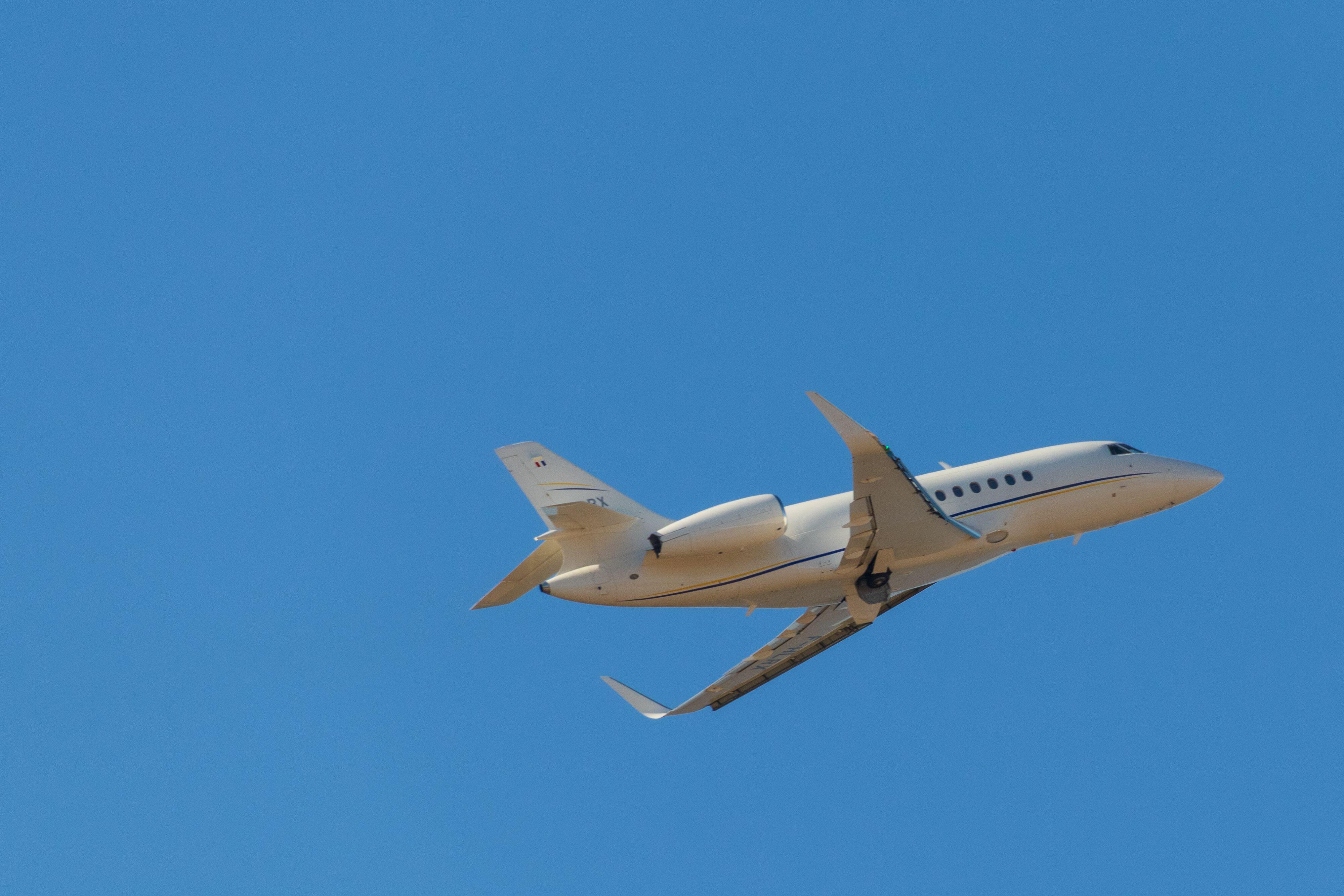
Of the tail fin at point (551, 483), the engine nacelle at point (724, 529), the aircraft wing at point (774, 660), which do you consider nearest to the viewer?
the engine nacelle at point (724, 529)

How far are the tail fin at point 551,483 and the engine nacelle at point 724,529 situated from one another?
70.5 inches

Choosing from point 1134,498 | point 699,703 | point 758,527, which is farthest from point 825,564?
point 1134,498

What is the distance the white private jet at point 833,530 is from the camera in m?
26.8

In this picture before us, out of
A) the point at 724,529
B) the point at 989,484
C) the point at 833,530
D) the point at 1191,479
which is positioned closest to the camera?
the point at 724,529

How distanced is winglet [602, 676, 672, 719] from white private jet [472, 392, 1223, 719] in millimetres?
39

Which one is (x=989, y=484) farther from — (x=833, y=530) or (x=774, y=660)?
(x=774, y=660)

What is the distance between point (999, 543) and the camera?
98.3ft

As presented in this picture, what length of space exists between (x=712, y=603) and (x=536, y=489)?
4.80m

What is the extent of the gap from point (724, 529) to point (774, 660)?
7.39 metres

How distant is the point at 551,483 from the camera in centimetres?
2877

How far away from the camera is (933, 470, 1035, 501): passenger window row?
2917cm

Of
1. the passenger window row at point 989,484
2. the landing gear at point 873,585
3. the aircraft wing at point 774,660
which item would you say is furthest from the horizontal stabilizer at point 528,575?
the passenger window row at point 989,484

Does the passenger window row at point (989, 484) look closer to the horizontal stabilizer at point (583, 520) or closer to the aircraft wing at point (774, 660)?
the aircraft wing at point (774, 660)

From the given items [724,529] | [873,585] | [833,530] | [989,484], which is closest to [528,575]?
[724,529]
